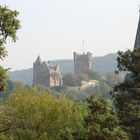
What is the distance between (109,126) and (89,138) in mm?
1238

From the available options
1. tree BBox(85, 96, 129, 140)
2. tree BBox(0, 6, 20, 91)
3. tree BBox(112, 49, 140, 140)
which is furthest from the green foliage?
tree BBox(0, 6, 20, 91)

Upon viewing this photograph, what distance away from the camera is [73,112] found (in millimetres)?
41875

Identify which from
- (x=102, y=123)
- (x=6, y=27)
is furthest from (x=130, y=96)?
(x=6, y=27)

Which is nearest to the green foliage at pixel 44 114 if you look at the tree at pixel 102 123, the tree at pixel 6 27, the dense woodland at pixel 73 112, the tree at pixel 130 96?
the dense woodland at pixel 73 112

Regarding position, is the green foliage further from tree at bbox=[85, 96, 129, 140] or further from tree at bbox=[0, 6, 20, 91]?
A: tree at bbox=[0, 6, 20, 91]

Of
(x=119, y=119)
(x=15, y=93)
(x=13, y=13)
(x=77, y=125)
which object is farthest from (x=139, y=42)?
(x=13, y=13)

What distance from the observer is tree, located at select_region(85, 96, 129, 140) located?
24469 millimetres

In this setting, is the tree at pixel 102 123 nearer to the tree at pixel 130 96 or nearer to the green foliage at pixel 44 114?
the tree at pixel 130 96

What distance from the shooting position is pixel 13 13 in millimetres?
18469

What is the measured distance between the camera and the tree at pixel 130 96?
88.0 feet

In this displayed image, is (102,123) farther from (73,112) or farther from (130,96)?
(73,112)

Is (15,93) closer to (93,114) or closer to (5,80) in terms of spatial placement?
(93,114)

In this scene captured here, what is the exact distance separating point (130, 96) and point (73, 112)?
14.4 metres

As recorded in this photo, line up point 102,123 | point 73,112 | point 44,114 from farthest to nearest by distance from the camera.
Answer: point 73,112 < point 44,114 < point 102,123
